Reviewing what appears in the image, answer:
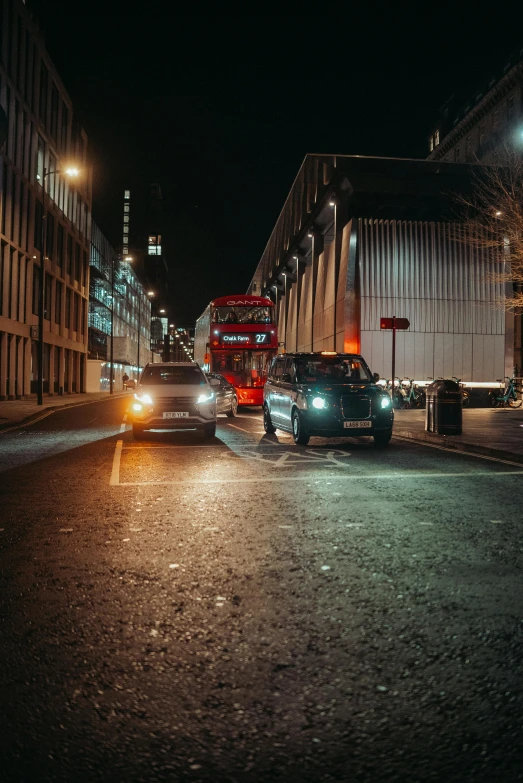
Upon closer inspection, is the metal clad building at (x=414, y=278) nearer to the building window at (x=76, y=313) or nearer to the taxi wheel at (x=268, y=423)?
the taxi wheel at (x=268, y=423)

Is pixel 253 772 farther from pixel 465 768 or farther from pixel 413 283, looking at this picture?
pixel 413 283

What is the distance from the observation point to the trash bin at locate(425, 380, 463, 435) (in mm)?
15102

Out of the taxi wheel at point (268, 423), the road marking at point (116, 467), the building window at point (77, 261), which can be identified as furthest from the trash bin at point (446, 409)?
the building window at point (77, 261)

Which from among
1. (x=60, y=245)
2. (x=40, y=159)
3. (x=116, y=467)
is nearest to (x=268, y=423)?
(x=116, y=467)

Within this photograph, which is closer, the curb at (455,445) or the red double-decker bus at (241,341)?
the curb at (455,445)

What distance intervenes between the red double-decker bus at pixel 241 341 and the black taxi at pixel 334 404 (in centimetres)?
1144

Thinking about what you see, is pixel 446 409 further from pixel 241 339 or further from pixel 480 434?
pixel 241 339

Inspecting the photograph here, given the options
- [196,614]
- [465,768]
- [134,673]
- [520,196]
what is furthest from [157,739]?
[520,196]

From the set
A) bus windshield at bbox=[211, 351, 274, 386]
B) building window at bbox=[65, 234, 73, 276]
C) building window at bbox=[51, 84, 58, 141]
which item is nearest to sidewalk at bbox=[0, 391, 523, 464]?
bus windshield at bbox=[211, 351, 274, 386]

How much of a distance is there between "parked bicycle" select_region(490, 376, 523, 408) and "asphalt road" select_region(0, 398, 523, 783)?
67.4 ft

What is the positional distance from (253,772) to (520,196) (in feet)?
72.8

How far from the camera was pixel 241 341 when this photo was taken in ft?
86.6

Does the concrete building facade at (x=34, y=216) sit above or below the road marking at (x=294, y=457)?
above

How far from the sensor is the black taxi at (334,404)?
13203 mm
